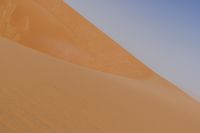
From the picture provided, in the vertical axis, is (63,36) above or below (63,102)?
above

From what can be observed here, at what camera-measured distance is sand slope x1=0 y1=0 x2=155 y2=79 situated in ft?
43.3

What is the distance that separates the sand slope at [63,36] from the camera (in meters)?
13.2

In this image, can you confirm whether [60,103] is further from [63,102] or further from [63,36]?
[63,36]

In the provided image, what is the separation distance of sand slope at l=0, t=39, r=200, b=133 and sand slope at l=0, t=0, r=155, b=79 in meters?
7.41

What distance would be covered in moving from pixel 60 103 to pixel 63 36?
35.4 ft

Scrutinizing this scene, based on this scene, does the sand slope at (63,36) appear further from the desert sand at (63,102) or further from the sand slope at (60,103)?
the sand slope at (60,103)

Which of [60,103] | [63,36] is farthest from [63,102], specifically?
[63,36]

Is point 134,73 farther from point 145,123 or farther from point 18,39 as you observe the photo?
point 145,123

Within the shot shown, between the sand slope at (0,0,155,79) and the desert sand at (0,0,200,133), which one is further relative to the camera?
the sand slope at (0,0,155,79)

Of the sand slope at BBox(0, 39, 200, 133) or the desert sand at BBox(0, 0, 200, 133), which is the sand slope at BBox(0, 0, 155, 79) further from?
the sand slope at BBox(0, 39, 200, 133)

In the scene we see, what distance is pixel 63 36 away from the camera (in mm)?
14484

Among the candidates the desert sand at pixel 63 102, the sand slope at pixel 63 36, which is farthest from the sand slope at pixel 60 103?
the sand slope at pixel 63 36

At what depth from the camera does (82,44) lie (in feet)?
49.2

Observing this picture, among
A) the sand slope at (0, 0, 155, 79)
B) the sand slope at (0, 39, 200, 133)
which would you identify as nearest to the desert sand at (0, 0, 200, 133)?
the sand slope at (0, 39, 200, 133)
